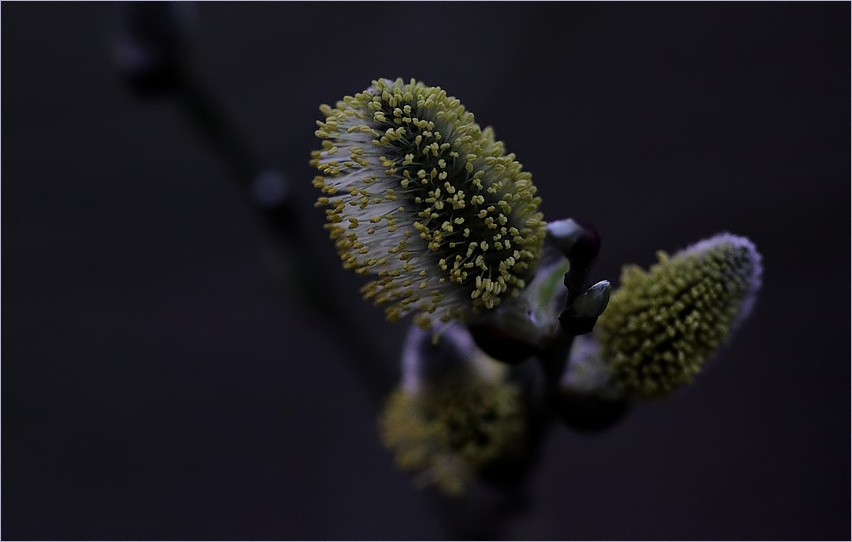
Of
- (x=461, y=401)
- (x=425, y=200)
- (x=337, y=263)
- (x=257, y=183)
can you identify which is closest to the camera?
(x=425, y=200)

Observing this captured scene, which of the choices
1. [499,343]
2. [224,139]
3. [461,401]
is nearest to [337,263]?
[224,139]

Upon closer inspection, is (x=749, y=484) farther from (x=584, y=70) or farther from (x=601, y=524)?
(x=584, y=70)

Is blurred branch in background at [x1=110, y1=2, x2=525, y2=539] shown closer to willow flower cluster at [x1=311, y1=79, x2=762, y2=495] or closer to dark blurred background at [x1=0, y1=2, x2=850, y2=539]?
willow flower cluster at [x1=311, y1=79, x2=762, y2=495]

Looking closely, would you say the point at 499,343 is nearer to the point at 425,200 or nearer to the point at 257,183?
the point at 425,200

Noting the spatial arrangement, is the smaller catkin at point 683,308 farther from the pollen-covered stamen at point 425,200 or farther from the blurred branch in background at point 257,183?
the blurred branch in background at point 257,183

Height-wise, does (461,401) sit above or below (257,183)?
below

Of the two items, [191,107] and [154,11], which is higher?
[154,11]

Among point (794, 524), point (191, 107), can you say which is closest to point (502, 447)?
point (191, 107)
